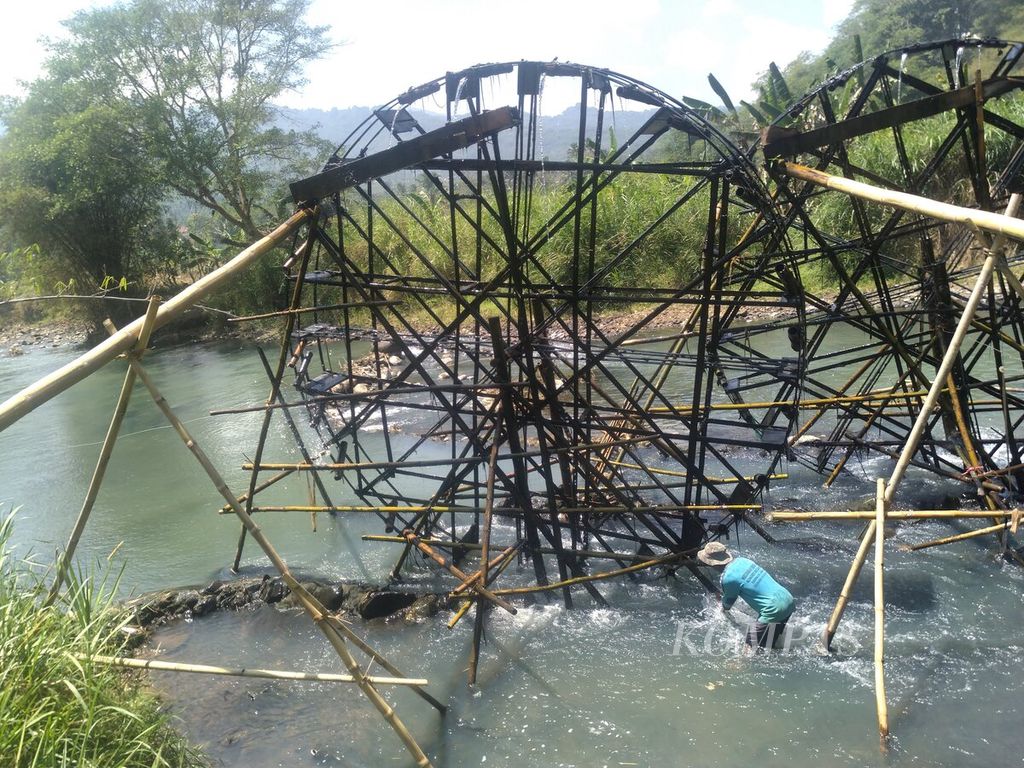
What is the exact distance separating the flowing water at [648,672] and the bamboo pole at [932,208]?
12.0 ft

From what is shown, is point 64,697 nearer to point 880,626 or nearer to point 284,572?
point 284,572

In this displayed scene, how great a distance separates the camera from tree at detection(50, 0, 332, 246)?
82.6ft

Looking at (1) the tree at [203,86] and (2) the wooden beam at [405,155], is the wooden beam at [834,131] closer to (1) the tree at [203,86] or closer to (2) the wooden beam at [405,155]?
(2) the wooden beam at [405,155]

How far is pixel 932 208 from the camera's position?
5379 mm

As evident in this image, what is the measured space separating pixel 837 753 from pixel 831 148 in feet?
20.3

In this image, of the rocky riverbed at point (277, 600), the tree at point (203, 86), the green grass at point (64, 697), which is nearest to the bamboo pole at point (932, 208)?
the rocky riverbed at point (277, 600)

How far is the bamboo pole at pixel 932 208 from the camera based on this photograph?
4848mm

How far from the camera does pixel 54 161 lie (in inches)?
996

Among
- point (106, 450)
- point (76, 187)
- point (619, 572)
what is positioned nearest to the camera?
point (106, 450)

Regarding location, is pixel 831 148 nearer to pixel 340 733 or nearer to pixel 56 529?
pixel 340 733

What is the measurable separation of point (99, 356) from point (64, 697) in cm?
188

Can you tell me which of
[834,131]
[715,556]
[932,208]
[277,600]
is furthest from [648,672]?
[834,131]

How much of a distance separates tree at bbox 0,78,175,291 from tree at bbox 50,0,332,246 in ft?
2.66

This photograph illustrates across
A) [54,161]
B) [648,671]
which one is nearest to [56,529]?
[648,671]
